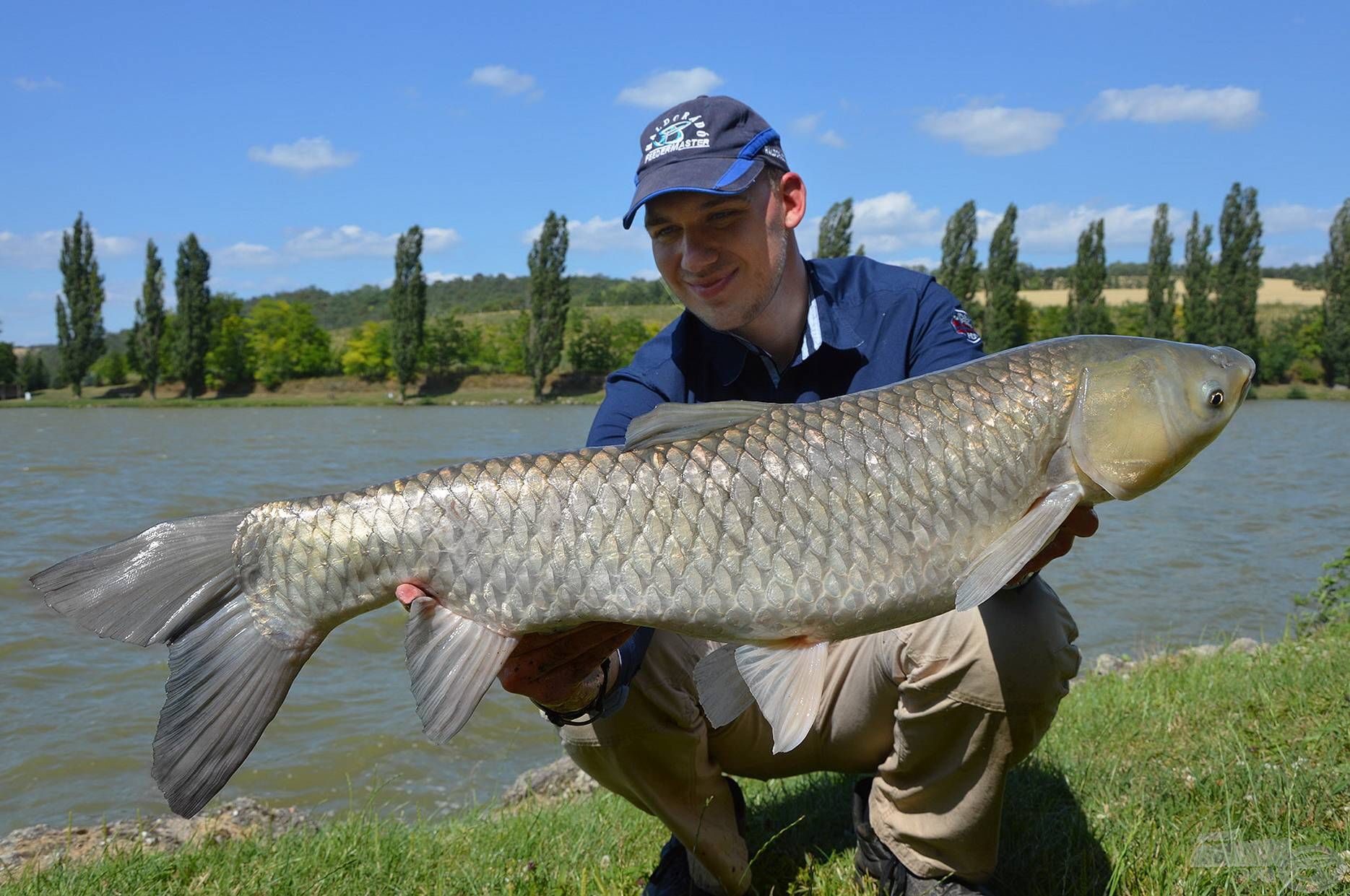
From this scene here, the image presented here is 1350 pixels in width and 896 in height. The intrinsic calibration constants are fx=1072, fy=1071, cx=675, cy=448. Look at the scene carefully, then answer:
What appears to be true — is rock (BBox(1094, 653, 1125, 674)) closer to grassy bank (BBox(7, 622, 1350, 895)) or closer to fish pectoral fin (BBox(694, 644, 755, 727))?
grassy bank (BBox(7, 622, 1350, 895))

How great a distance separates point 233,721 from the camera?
190cm

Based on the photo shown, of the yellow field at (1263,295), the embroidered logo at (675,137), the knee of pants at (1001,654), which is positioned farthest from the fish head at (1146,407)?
the yellow field at (1263,295)

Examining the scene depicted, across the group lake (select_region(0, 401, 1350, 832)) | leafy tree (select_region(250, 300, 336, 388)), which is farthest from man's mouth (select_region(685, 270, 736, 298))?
leafy tree (select_region(250, 300, 336, 388))

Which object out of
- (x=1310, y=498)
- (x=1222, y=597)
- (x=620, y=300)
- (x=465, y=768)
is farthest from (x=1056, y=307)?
(x=465, y=768)

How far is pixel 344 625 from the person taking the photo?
790 centimetres

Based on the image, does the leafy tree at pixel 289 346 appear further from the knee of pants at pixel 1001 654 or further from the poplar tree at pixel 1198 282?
the knee of pants at pixel 1001 654

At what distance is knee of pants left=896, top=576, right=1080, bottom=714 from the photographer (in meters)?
2.27

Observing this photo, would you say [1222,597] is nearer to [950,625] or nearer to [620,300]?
[950,625]

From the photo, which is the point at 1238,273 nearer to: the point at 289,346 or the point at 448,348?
the point at 448,348

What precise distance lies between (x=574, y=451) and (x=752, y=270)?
876 mm

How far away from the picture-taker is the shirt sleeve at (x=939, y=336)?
104 inches

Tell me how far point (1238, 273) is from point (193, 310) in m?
44.8

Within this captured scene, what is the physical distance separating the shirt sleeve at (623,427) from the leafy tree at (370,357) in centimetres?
5944

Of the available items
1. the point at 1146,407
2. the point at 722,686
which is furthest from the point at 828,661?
the point at 1146,407
